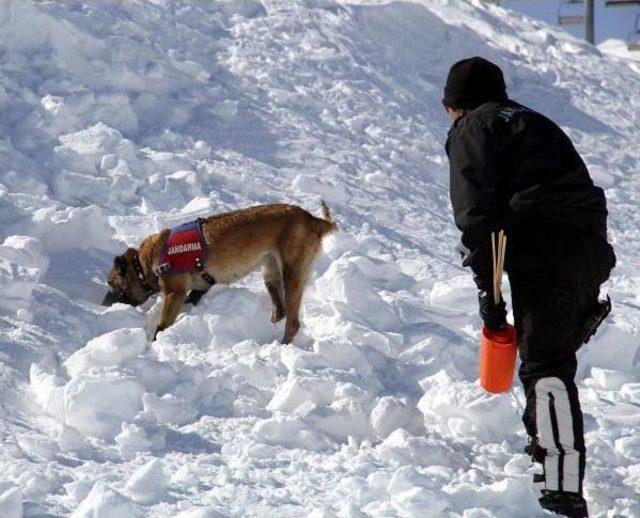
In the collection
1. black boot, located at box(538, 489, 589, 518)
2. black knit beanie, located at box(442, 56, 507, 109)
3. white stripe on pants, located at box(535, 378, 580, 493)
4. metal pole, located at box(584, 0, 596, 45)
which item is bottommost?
metal pole, located at box(584, 0, 596, 45)

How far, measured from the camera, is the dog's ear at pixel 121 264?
7.27m

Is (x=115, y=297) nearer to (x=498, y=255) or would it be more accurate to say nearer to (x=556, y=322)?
(x=498, y=255)

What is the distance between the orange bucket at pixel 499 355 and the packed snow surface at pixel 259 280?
1.56ft

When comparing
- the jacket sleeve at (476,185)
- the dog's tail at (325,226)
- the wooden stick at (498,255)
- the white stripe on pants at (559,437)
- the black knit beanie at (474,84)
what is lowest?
the dog's tail at (325,226)

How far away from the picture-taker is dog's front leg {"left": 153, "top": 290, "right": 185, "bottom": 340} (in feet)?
23.1

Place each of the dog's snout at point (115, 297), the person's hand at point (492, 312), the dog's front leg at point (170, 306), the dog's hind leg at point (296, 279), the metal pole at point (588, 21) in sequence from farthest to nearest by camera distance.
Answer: the metal pole at point (588, 21) < the dog's snout at point (115, 297) < the dog's front leg at point (170, 306) < the dog's hind leg at point (296, 279) < the person's hand at point (492, 312)

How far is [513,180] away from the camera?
405 centimetres

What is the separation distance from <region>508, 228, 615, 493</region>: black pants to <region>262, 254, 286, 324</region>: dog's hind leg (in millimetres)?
3404

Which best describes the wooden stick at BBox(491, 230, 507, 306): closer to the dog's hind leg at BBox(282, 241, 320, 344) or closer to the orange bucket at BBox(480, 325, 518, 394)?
the orange bucket at BBox(480, 325, 518, 394)

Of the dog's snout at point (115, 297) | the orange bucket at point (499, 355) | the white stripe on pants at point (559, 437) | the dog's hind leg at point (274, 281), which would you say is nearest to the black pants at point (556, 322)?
the white stripe on pants at point (559, 437)

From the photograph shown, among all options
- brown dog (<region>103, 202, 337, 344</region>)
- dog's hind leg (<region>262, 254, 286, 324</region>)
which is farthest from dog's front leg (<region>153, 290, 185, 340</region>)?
dog's hind leg (<region>262, 254, 286, 324</region>)

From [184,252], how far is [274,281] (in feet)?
2.55

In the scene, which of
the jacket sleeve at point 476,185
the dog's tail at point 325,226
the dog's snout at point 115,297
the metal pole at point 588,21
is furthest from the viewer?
the metal pole at point 588,21

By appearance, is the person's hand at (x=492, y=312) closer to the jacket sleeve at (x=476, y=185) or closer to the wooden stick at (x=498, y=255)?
the wooden stick at (x=498, y=255)
